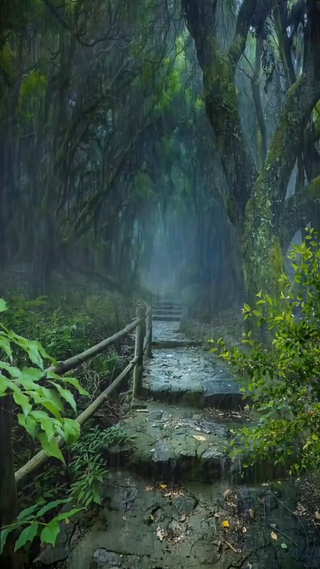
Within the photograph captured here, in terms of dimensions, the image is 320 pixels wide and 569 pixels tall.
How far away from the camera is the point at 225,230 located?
36.4 feet

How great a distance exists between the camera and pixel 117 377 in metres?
3.77

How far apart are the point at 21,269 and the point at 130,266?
507 cm

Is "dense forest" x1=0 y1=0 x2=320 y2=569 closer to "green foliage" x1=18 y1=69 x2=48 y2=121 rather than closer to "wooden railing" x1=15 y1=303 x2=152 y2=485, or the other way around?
"green foliage" x1=18 y1=69 x2=48 y2=121

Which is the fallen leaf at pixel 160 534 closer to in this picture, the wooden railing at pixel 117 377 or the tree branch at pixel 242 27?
the wooden railing at pixel 117 377

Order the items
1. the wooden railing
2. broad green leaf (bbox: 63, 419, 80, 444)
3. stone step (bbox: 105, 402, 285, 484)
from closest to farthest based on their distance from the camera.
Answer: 1. broad green leaf (bbox: 63, 419, 80, 444)
2. the wooden railing
3. stone step (bbox: 105, 402, 285, 484)

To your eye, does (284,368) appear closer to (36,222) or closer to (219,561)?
(219,561)

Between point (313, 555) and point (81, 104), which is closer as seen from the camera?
point (313, 555)

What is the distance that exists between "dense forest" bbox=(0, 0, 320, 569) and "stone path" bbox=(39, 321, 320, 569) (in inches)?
9.7

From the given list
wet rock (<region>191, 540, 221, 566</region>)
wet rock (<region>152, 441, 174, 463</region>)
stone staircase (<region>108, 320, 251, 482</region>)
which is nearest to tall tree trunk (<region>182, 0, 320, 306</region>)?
stone staircase (<region>108, 320, 251, 482</region>)

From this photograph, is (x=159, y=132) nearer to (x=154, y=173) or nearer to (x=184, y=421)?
(x=154, y=173)

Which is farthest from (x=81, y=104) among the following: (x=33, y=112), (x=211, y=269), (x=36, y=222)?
(x=211, y=269)

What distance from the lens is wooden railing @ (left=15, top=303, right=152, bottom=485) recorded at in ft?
6.00

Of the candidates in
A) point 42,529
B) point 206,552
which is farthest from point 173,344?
point 42,529

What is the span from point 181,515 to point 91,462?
676 millimetres
